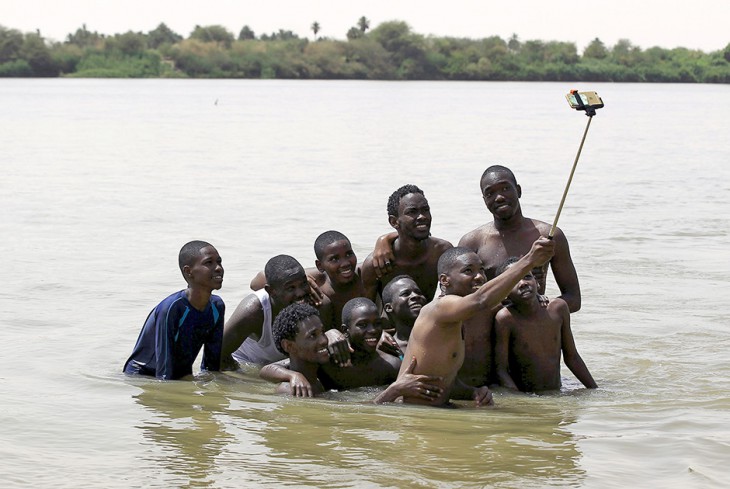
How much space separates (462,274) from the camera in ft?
21.8

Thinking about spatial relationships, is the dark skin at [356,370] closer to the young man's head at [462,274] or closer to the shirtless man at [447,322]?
the shirtless man at [447,322]

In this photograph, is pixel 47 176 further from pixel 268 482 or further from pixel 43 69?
pixel 43 69

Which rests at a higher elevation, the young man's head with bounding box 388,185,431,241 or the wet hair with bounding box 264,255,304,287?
the young man's head with bounding box 388,185,431,241

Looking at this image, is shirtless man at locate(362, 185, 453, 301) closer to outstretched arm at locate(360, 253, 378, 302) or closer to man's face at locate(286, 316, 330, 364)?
outstretched arm at locate(360, 253, 378, 302)

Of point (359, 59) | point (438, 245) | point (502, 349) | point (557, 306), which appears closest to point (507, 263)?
point (557, 306)

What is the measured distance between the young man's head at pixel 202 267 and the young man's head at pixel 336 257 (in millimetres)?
674

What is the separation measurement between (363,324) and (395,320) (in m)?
0.38

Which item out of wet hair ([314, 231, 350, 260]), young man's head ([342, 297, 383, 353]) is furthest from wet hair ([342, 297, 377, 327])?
wet hair ([314, 231, 350, 260])

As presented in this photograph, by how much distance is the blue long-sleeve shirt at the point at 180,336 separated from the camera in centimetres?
741

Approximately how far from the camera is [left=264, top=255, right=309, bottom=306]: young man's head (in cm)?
748

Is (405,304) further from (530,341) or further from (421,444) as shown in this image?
(421,444)

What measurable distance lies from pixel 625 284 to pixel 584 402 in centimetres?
593

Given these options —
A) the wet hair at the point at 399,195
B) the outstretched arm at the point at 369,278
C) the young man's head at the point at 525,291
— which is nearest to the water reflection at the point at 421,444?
the young man's head at the point at 525,291

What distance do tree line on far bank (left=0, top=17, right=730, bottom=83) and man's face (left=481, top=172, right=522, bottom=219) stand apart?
279 ft
